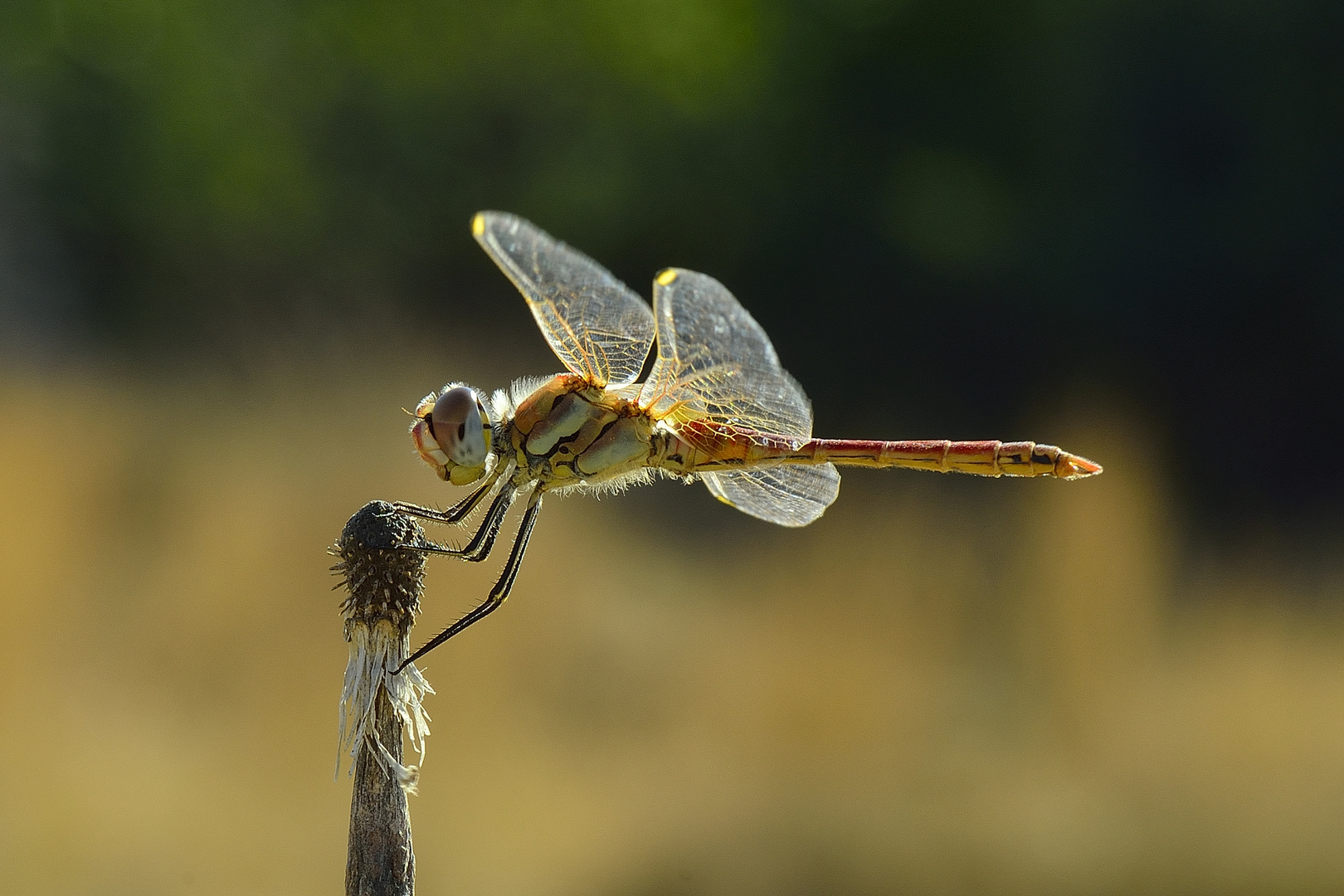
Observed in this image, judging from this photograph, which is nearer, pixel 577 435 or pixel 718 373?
pixel 577 435

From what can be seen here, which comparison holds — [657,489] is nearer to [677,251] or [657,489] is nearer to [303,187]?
[677,251]

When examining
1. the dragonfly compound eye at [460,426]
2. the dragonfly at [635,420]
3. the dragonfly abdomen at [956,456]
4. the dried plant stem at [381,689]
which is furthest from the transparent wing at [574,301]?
the dried plant stem at [381,689]

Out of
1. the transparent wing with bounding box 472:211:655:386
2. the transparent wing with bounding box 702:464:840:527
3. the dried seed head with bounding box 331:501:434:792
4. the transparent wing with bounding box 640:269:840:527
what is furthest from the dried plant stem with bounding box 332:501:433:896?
the transparent wing with bounding box 702:464:840:527

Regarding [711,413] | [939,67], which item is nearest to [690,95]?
[939,67]

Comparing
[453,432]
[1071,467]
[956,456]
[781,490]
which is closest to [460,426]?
[453,432]

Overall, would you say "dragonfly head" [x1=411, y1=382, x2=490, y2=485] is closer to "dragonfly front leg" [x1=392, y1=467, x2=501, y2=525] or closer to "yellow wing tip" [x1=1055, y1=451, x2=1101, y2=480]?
"dragonfly front leg" [x1=392, y1=467, x2=501, y2=525]

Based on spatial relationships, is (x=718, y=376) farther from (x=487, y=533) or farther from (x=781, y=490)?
(x=487, y=533)
